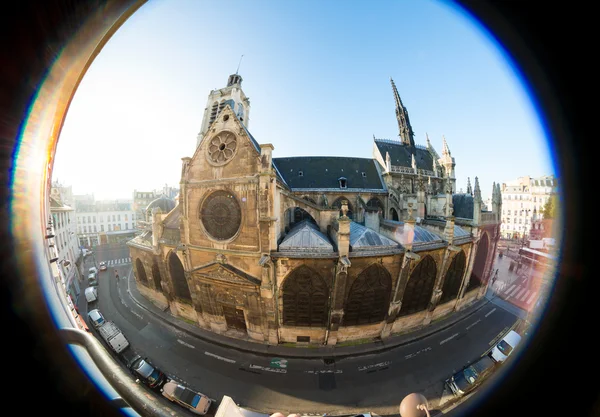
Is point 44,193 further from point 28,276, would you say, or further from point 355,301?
point 355,301

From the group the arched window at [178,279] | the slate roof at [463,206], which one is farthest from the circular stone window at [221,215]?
the slate roof at [463,206]

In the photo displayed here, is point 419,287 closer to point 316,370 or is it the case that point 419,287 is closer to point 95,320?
point 316,370

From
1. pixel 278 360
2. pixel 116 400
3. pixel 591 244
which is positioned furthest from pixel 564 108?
pixel 278 360

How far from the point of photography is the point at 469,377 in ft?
27.6

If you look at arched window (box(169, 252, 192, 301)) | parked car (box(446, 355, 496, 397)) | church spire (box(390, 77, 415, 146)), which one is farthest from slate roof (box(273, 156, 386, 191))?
parked car (box(446, 355, 496, 397))

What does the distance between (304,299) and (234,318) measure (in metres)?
4.78

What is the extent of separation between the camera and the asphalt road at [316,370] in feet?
26.6

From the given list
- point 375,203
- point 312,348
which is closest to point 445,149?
point 375,203

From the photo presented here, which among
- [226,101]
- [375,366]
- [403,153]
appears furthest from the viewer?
[403,153]

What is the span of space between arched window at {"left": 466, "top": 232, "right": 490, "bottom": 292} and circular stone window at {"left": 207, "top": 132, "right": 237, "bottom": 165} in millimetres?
19750

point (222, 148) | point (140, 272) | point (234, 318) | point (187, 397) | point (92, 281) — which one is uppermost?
point (222, 148)

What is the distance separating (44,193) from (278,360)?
449 inches

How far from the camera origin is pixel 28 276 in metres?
2.07

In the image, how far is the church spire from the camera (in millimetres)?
27844
